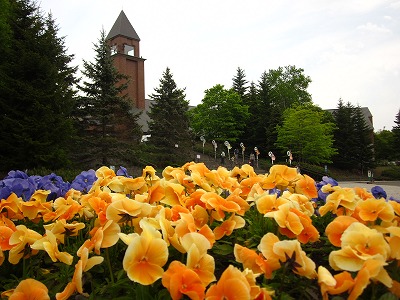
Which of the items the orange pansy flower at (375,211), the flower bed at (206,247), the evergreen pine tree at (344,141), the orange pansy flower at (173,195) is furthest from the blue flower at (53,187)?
the evergreen pine tree at (344,141)

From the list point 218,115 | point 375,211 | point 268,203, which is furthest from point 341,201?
point 218,115

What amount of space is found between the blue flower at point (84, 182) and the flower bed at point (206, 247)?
2.12 feet

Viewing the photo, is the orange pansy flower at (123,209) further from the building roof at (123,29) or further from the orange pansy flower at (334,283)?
the building roof at (123,29)

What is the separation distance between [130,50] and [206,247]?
48.3m

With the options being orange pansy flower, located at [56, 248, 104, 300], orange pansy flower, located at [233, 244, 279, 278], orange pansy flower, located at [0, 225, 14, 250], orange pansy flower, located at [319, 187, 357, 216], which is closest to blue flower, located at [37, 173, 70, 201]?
orange pansy flower, located at [0, 225, 14, 250]

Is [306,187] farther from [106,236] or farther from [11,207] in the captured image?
[11,207]

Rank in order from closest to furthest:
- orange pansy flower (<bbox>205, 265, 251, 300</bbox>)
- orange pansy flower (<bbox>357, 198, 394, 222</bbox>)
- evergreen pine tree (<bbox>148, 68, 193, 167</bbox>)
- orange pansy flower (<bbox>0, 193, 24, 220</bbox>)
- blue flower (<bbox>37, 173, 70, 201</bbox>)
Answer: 1. orange pansy flower (<bbox>205, 265, 251, 300</bbox>)
2. orange pansy flower (<bbox>357, 198, 394, 222</bbox>)
3. orange pansy flower (<bbox>0, 193, 24, 220</bbox>)
4. blue flower (<bbox>37, 173, 70, 201</bbox>)
5. evergreen pine tree (<bbox>148, 68, 193, 167</bbox>)

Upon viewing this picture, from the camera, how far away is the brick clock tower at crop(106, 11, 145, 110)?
45.7 metres

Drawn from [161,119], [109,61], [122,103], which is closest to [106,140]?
[122,103]

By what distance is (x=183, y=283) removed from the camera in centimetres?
102

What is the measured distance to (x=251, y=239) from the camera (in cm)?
156

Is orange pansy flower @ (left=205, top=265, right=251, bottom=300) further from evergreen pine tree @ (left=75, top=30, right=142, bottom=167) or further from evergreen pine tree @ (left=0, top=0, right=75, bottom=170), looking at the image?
evergreen pine tree @ (left=75, top=30, right=142, bottom=167)

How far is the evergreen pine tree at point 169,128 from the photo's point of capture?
27688 mm

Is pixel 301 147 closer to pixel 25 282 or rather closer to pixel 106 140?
pixel 106 140
